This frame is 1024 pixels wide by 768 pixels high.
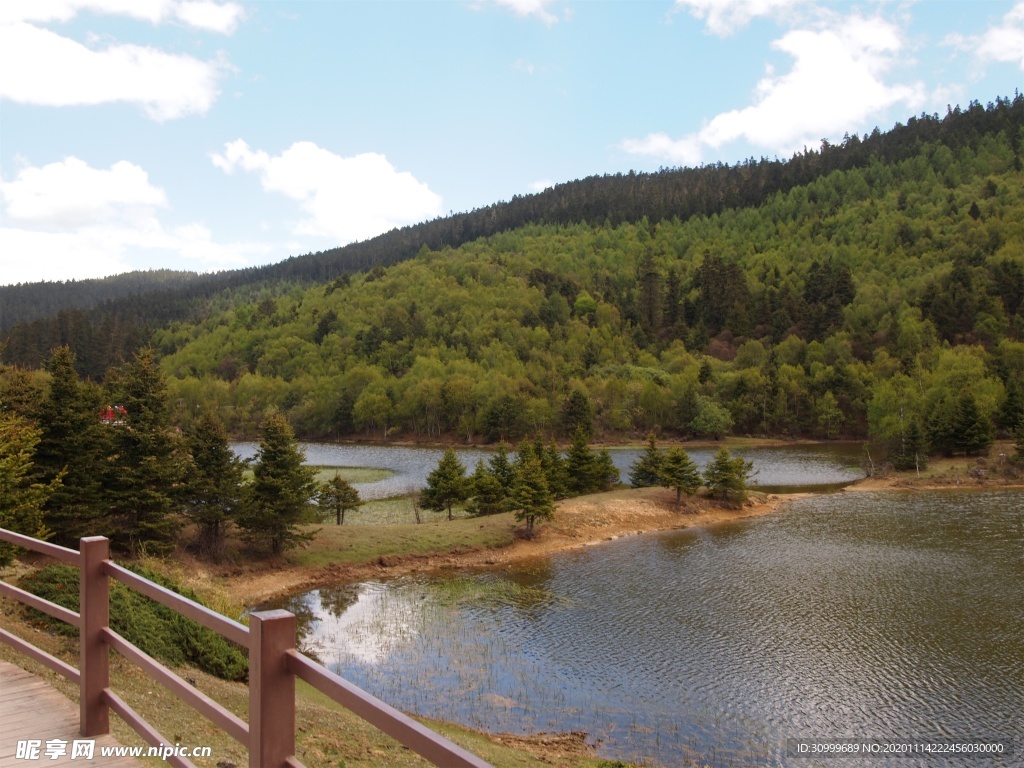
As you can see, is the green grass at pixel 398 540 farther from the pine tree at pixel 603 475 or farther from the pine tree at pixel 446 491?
the pine tree at pixel 603 475

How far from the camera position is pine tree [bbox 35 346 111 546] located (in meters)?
29.2

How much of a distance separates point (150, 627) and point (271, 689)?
1617 cm

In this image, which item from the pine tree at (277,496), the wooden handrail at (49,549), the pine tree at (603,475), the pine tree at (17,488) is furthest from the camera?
the pine tree at (603,475)

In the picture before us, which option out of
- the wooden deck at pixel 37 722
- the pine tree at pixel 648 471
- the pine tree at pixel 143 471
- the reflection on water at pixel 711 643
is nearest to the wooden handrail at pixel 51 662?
the wooden deck at pixel 37 722

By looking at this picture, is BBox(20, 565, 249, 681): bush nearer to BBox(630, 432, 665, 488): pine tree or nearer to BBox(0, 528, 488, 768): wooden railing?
BBox(0, 528, 488, 768): wooden railing

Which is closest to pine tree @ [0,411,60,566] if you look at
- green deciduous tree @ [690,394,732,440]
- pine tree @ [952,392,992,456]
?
pine tree @ [952,392,992,456]

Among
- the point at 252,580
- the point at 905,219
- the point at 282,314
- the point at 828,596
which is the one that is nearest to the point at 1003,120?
the point at 905,219

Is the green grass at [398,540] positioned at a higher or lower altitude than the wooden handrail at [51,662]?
lower

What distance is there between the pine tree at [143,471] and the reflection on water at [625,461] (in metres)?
20.4

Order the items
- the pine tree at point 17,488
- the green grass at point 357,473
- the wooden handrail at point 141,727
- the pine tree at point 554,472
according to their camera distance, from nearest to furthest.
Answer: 1. the wooden handrail at point 141,727
2. the pine tree at point 17,488
3. the pine tree at point 554,472
4. the green grass at point 357,473

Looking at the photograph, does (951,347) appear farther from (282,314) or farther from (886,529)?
(282,314)

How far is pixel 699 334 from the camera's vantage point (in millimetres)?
155375

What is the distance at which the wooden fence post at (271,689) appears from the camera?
3.27 metres

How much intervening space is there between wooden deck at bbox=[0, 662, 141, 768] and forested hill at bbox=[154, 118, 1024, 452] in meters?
74.4
